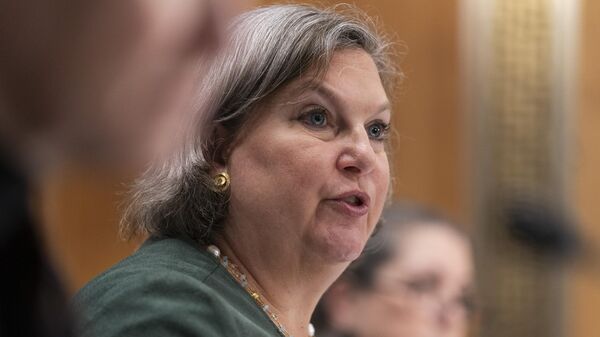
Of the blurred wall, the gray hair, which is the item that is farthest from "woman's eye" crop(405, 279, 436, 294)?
the blurred wall

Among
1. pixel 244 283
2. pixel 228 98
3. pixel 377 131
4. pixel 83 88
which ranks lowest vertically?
pixel 244 283

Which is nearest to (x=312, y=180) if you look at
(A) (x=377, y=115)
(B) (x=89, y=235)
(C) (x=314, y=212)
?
(C) (x=314, y=212)

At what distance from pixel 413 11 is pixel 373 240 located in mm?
1938

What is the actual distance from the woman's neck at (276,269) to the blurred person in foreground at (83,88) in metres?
1.20

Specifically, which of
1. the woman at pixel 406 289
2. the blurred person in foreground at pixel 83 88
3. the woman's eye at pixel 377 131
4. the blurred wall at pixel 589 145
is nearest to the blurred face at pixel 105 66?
the blurred person in foreground at pixel 83 88

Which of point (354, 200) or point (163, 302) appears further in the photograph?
point (354, 200)

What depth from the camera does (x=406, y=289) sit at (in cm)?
296

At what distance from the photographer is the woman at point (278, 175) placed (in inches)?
72.2

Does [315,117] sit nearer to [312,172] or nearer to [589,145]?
[312,172]

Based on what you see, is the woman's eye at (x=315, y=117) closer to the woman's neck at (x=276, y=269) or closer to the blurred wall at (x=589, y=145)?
the woman's neck at (x=276, y=269)

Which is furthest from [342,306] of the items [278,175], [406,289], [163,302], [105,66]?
[105,66]

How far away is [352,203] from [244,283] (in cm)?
21

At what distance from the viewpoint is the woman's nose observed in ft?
6.09

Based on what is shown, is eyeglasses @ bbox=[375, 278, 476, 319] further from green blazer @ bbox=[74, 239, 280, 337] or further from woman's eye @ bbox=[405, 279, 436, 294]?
green blazer @ bbox=[74, 239, 280, 337]
